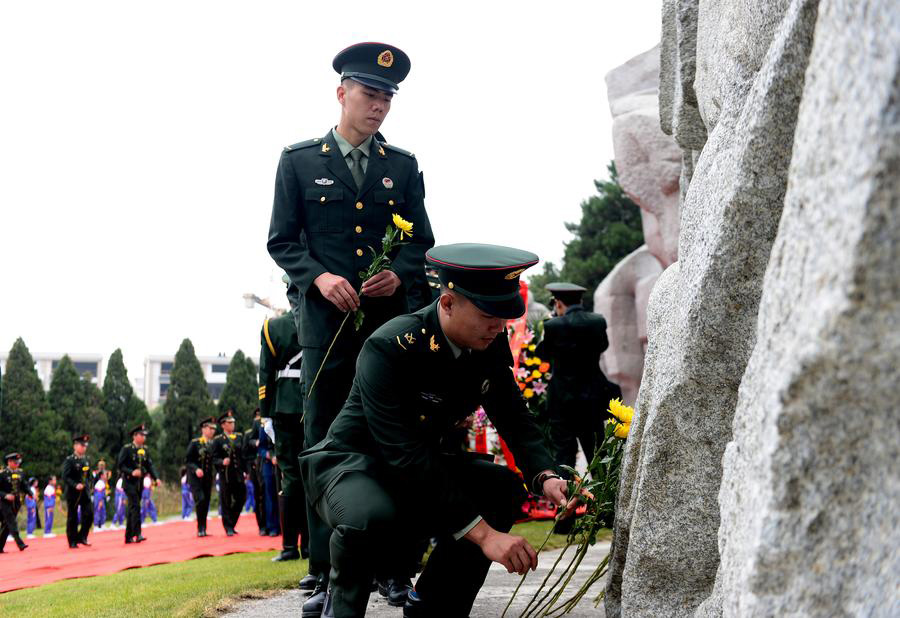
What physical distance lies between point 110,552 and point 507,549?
455 inches

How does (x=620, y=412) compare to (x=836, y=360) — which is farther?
(x=620, y=412)

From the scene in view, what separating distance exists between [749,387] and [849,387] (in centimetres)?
34

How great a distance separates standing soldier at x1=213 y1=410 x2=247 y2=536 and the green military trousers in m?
12.0

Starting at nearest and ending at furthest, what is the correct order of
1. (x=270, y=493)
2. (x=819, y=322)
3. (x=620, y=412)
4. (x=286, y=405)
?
1. (x=819, y=322)
2. (x=620, y=412)
3. (x=286, y=405)
4. (x=270, y=493)

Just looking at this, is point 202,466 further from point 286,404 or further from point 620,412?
point 620,412

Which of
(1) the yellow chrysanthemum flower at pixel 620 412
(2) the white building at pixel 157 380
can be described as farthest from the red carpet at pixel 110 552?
(2) the white building at pixel 157 380

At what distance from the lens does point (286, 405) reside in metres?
6.80

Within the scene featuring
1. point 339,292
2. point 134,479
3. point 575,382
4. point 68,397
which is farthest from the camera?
point 68,397

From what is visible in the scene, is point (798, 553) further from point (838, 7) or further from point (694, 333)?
point (694, 333)

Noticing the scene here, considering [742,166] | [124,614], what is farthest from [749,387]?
[124,614]

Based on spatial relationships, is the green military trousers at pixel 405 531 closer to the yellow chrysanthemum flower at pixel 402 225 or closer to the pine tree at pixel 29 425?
the yellow chrysanthemum flower at pixel 402 225

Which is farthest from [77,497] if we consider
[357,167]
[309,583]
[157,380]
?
[157,380]

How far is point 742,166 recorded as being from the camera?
7.33ft

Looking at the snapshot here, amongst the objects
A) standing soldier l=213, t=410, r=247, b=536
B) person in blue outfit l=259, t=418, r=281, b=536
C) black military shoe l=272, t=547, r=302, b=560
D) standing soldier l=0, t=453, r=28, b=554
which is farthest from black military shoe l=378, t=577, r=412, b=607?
standing soldier l=0, t=453, r=28, b=554
